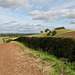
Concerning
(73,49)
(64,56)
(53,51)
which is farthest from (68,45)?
(53,51)

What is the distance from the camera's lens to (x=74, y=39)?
284 inches

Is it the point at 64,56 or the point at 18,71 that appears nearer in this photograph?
the point at 18,71

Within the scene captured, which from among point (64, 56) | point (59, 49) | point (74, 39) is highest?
point (74, 39)

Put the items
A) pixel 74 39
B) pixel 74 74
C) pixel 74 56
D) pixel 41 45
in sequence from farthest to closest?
pixel 41 45
pixel 74 39
pixel 74 56
pixel 74 74

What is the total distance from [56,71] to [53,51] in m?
5.03

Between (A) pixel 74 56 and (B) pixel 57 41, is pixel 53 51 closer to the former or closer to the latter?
A: (B) pixel 57 41

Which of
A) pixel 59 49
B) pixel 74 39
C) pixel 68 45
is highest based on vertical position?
pixel 74 39

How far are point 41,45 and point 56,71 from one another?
840 cm

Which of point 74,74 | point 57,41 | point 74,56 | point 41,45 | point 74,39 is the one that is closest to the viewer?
point 74,74

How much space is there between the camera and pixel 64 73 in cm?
429

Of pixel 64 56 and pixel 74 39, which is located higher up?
pixel 74 39

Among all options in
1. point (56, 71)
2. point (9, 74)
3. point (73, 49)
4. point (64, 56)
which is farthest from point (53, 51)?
point (9, 74)

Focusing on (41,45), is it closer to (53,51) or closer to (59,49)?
(53,51)

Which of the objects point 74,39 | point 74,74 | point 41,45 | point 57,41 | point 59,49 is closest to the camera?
point 74,74
